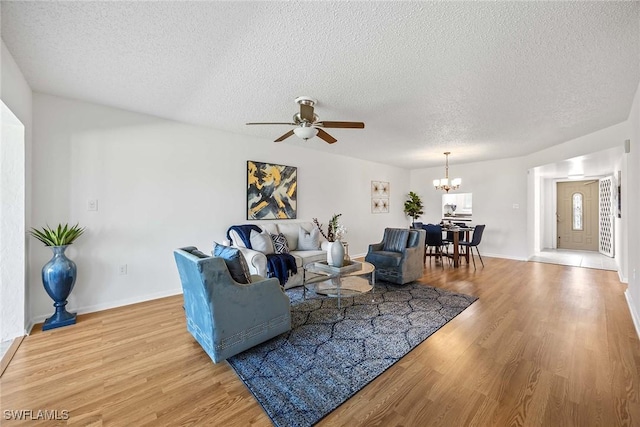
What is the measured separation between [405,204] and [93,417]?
7469mm

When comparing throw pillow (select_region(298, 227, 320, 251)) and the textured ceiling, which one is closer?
the textured ceiling

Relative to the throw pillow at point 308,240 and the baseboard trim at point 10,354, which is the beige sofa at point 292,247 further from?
the baseboard trim at point 10,354

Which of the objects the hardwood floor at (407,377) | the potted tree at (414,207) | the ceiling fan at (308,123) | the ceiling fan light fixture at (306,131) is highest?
the ceiling fan at (308,123)

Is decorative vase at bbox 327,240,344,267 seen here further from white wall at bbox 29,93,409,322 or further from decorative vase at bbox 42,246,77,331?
decorative vase at bbox 42,246,77,331

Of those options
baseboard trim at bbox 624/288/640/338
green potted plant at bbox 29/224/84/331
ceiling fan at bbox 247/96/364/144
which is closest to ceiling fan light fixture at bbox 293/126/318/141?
ceiling fan at bbox 247/96/364/144

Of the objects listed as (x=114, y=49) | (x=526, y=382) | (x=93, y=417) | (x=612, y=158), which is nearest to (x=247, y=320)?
(x=93, y=417)

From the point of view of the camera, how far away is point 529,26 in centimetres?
177

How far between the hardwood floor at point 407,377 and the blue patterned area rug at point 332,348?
0.10m

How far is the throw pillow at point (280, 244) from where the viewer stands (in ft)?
13.3

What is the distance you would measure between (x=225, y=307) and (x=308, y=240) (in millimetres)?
2502

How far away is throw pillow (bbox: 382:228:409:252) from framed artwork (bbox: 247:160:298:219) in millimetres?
1787

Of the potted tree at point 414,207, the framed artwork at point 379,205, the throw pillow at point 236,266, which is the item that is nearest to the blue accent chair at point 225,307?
the throw pillow at point 236,266

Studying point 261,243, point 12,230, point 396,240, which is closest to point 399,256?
point 396,240

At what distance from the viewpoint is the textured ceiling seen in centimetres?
167
